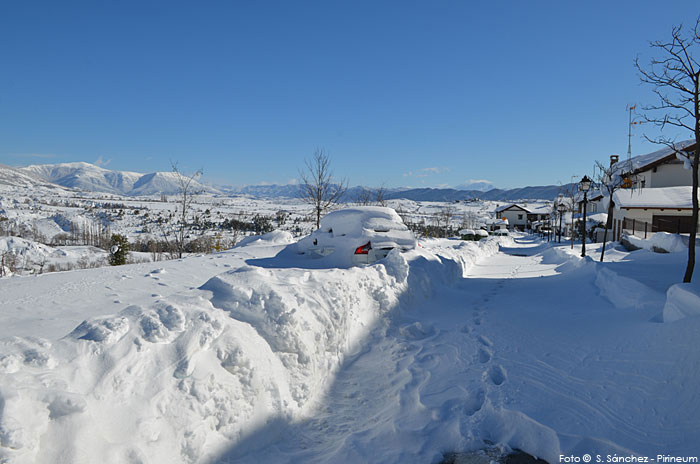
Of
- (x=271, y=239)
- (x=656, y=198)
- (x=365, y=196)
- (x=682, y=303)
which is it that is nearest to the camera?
(x=682, y=303)

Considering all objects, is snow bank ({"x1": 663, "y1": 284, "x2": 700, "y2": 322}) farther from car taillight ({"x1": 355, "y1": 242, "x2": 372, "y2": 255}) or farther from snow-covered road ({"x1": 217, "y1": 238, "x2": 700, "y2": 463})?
car taillight ({"x1": 355, "y1": 242, "x2": 372, "y2": 255})

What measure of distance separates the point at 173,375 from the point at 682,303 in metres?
5.82

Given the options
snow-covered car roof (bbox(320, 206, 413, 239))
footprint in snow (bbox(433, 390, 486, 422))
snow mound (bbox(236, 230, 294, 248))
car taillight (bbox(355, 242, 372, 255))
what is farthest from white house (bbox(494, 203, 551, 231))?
footprint in snow (bbox(433, 390, 486, 422))

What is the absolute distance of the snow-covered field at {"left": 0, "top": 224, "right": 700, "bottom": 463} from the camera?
2467mm

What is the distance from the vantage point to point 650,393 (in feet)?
12.2

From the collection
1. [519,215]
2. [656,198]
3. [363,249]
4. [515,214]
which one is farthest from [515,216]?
[363,249]

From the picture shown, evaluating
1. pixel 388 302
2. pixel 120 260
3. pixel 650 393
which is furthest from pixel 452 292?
pixel 120 260

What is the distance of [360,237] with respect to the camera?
999 centimetres

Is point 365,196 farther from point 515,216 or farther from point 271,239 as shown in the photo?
point 515,216

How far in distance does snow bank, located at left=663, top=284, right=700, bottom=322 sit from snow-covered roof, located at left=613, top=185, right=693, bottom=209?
19287 millimetres

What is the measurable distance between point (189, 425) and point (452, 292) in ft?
24.0

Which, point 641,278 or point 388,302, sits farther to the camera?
point 641,278

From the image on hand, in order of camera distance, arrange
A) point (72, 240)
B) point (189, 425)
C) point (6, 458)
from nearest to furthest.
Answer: point (6, 458), point (189, 425), point (72, 240)

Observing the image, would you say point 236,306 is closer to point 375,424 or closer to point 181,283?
point 375,424
